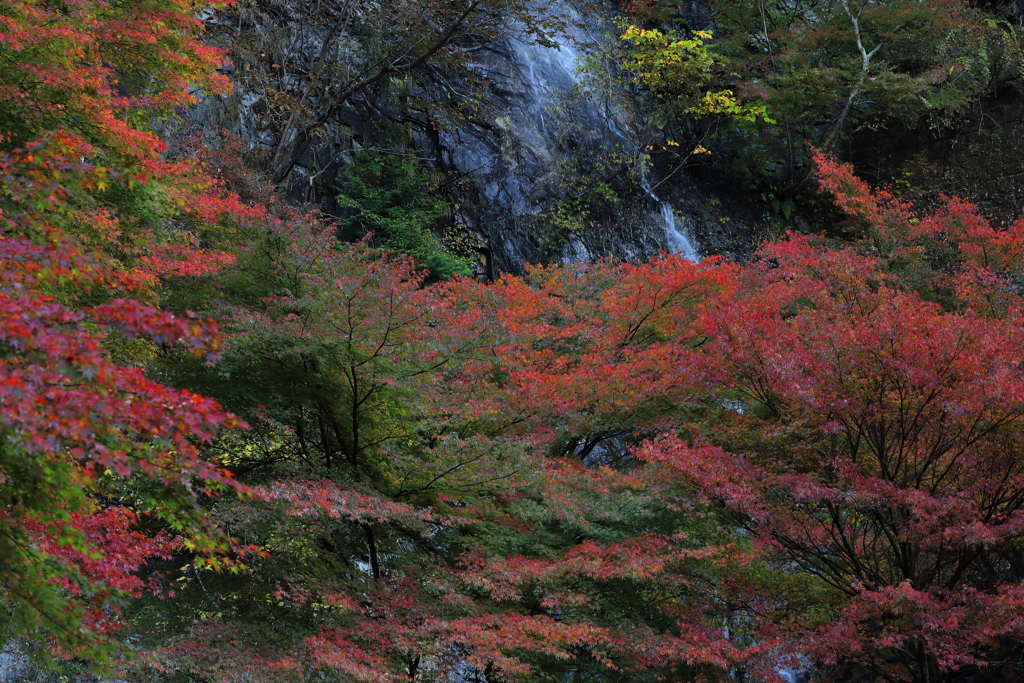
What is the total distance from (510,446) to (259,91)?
14.0 metres

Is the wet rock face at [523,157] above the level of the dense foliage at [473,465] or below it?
above

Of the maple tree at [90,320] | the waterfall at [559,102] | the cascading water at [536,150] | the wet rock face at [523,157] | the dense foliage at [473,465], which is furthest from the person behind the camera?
the waterfall at [559,102]

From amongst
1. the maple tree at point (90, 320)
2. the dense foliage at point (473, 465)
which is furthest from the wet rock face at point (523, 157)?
the maple tree at point (90, 320)

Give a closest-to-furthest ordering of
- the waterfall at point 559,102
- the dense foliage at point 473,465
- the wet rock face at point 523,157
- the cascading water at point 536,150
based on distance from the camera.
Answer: the dense foliage at point 473,465, the wet rock face at point 523,157, the cascading water at point 536,150, the waterfall at point 559,102

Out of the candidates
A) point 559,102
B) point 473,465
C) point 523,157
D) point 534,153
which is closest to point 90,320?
point 473,465

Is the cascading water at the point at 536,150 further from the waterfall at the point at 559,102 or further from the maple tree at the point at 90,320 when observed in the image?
the maple tree at the point at 90,320

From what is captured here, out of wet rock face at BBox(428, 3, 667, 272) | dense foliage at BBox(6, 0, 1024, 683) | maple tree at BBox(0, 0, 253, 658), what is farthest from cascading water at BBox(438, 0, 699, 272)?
maple tree at BBox(0, 0, 253, 658)

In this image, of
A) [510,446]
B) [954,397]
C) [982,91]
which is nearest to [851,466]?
[954,397]

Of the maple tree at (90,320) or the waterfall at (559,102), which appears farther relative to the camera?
the waterfall at (559,102)

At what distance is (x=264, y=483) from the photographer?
8.27 m

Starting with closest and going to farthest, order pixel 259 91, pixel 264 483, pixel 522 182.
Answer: pixel 264 483, pixel 259 91, pixel 522 182

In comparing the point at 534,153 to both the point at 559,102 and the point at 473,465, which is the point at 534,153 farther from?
the point at 473,465

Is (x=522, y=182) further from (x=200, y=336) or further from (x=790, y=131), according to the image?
(x=200, y=336)

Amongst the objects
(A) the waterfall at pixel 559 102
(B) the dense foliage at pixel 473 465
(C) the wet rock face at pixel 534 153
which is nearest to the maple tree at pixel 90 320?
(B) the dense foliage at pixel 473 465
